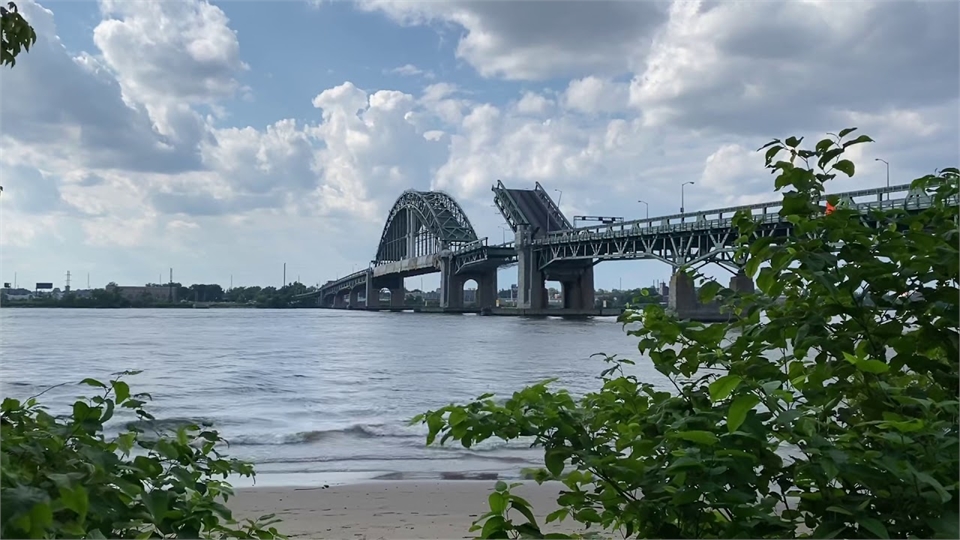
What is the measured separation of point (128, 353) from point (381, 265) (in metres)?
89.3

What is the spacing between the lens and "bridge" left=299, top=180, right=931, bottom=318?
55094mm

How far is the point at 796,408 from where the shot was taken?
196 cm

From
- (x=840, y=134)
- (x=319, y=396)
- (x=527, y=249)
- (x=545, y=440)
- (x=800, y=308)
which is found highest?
(x=527, y=249)

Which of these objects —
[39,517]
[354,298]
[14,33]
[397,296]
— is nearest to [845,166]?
[39,517]

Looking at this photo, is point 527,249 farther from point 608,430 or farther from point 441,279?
point 608,430

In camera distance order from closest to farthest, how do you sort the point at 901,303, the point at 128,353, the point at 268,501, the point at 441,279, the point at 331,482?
the point at 901,303, the point at 268,501, the point at 331,482, the point at 128,353, the point at 441,279

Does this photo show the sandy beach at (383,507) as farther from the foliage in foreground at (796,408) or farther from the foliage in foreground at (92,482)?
the foliage in foreground at (92,482)

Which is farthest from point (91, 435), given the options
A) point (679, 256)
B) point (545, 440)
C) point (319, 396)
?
point (679, 256)

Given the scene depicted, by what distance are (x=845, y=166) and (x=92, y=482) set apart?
7.06ft

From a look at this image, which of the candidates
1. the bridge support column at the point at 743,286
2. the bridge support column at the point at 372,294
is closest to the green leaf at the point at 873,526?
the bridge support column at the point at 743,286

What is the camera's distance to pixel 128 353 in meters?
28.6

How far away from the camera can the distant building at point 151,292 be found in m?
113

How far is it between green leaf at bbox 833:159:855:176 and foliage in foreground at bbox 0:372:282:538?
6.57 ft

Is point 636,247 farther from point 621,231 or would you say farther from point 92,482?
point 92,482
